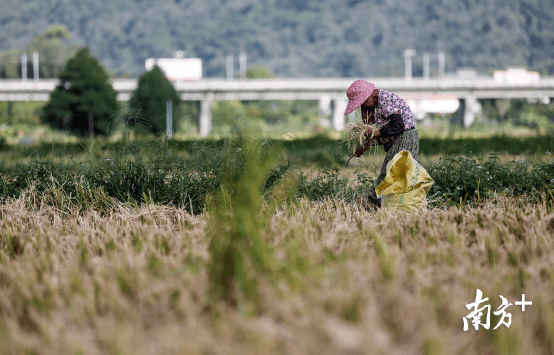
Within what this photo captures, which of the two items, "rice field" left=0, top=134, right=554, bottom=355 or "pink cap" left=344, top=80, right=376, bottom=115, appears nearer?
"rice field" left=0, top=134, right=554, bottom=355

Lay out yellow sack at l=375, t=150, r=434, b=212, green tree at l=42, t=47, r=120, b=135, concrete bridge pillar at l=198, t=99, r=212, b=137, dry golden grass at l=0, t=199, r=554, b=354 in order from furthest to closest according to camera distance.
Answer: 1. concrete bridge pillar at l=198, t=99, r=212, b=137
2. green tree at l=42, t=47, r=120, b=135
3. yellow sack at l=375, t=150, r=434, b=212
4. dry golden grass at l=0, t=199, r=554, b=354

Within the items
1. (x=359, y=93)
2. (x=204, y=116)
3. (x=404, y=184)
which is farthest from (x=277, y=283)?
(x=204, y=116)

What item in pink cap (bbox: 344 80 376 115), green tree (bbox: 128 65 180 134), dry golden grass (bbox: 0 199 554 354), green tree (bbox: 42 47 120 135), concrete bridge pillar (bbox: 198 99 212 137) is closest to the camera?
dry golden grass (bbox: 0 199 554 354)

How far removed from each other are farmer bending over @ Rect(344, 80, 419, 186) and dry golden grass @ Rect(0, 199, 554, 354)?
53.8 inches

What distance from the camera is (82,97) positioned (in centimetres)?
4047

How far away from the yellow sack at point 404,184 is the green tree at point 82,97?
35.2 m

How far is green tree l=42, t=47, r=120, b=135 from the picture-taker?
3884 centimetres

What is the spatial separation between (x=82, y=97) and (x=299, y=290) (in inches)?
1625

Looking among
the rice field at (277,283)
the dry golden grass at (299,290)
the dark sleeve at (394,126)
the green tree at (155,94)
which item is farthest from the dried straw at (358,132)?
the green tree at (155,94)

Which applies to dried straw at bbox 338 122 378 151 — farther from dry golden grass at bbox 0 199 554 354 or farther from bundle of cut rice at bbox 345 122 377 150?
dry golden grass at bbox 0 199 554 354

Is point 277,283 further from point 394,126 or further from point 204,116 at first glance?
point 204,116

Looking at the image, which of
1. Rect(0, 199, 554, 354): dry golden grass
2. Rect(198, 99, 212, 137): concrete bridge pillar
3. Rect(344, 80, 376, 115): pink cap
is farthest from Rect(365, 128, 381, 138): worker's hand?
Rect(198, 99, 212, 137): concrete bridge pillar

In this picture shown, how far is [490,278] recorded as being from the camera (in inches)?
110

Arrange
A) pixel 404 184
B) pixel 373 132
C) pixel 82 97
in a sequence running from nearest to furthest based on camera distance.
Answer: pixel 404 184
pixel 373 132
pixel 82 97
